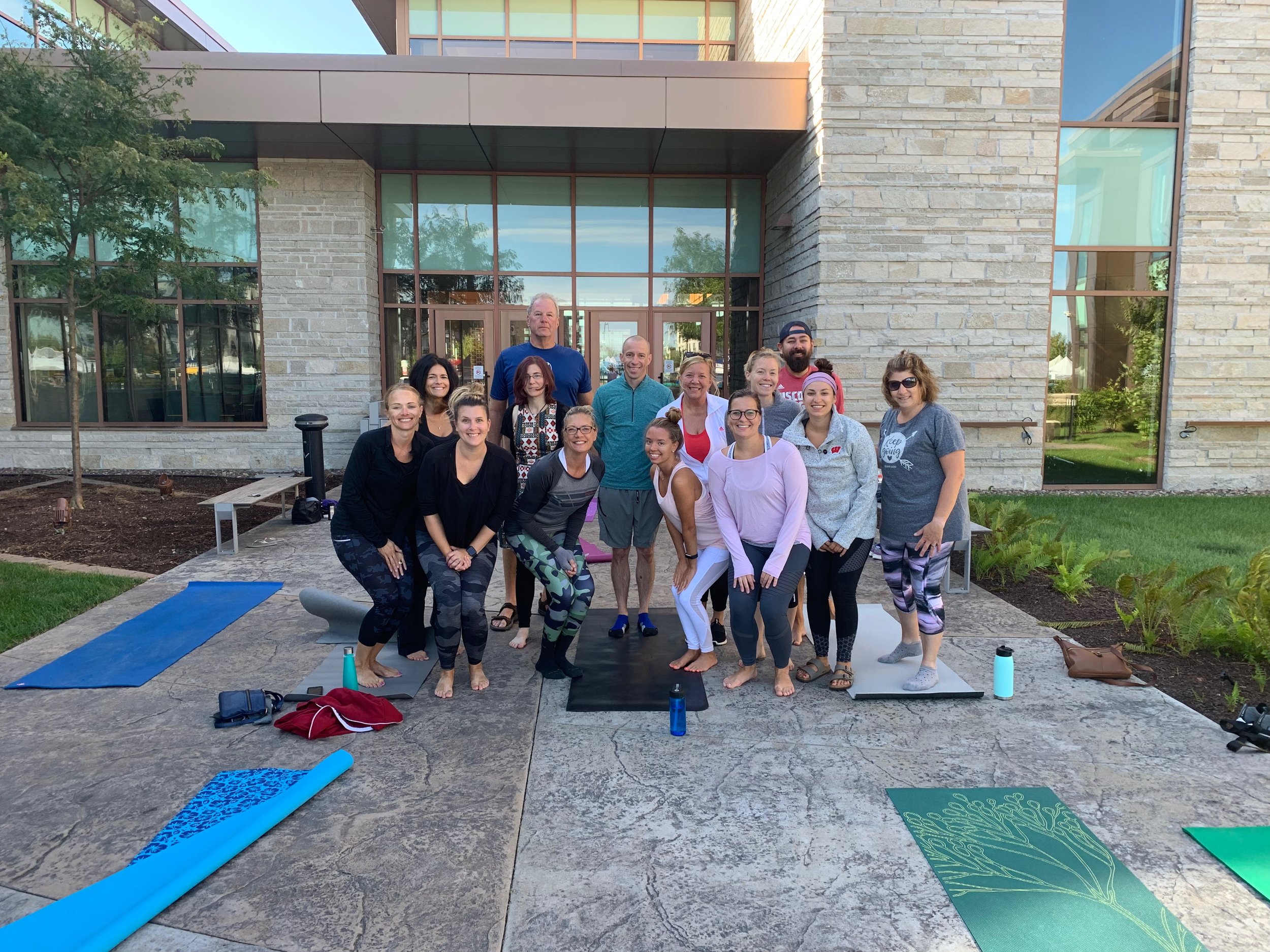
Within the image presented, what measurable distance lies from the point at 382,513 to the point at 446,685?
1.03 meters

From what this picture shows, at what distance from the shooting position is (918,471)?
450 cm

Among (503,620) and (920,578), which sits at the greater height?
(920,578)

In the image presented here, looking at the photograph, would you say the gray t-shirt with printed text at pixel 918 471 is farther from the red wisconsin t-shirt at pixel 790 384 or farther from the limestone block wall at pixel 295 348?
the limestone block wall at pixel 295 348

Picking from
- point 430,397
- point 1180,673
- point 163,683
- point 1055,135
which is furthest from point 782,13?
point 163,683

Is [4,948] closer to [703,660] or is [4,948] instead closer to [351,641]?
[351,641]

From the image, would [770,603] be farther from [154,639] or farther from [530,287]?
[530,287]

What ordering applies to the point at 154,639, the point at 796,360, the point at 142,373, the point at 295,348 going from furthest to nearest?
the point at 142,373 < the point at 295,348 < the point at 796,360 < the point at 154,639

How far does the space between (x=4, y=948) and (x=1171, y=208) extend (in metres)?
14.0

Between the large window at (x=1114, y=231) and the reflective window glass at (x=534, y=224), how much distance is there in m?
7.68

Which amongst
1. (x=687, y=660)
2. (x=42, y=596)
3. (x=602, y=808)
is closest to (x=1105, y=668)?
(x=687, y=660)

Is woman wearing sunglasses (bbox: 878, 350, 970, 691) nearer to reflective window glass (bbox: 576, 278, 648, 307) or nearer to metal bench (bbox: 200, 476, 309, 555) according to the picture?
metal bench (bbox: 200, 476, 309, 555)

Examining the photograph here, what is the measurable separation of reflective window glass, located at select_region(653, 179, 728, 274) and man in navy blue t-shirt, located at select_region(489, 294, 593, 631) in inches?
351

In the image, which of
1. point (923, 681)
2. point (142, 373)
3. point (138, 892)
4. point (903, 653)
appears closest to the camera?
point (138, 892)

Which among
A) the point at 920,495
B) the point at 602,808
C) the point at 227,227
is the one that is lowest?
the point at 602,808
